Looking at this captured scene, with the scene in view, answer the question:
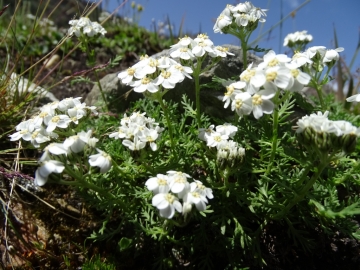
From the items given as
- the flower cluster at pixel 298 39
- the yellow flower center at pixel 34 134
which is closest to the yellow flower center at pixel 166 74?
the yellow flower center at pixel 34 134

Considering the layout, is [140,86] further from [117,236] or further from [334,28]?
[334,28]

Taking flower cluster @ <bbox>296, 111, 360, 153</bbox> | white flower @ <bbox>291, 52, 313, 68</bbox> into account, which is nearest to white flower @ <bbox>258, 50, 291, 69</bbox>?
white flower @ <bbox>291, 52, 313, 68</bbox>

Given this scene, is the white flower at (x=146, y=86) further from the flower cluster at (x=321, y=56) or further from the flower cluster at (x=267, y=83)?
the flower cluster at (x=321, y=56)

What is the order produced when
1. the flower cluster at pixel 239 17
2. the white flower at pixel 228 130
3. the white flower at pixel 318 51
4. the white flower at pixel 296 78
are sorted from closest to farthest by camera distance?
the white flower at pixel 296 78 → the white flower at pixel 228 130 → the white flower at pixel 318 51 → the flower cluster at pixel 239 17

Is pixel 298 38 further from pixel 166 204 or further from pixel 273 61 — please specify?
pixel 166 204

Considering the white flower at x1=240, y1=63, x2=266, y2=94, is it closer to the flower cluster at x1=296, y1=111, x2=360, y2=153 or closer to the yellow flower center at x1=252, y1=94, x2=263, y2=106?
the yellow flower center at x1=252, y1=94, x2=263, y2=106

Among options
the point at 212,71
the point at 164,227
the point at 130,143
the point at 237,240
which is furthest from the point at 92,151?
the point at 212,71

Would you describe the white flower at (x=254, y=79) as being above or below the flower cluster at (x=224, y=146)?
above
